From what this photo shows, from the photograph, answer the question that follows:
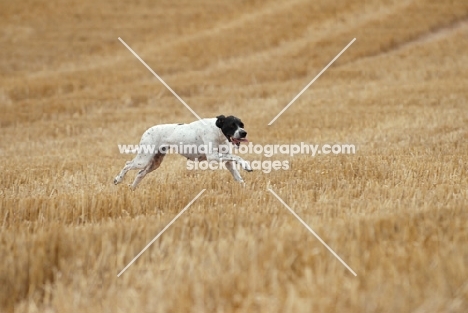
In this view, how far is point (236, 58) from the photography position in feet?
73.6

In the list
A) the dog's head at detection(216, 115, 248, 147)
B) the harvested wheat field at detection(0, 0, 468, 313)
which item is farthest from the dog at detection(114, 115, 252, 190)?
the harvested wheat field at detection(0, 0, 468, 313)

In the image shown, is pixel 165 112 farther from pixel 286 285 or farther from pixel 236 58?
pixel 286 285

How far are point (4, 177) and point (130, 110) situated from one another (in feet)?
28.0

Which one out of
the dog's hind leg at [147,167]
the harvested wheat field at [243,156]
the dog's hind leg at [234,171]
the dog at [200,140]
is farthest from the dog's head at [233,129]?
the dog's hind leg at [147,167]

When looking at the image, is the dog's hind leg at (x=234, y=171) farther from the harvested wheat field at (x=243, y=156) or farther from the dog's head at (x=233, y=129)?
the dog's head at (x=233, y=129)

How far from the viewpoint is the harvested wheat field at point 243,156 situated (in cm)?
320

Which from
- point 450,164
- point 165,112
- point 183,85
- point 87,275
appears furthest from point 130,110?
point 87,275

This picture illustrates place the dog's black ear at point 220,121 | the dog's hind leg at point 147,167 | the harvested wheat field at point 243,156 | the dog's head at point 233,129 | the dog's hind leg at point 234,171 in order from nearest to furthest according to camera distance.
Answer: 1. the harvested wheat field at point 243,156
2. the dog's head at point 233,129
3. the dog's black ear at point 220,121
4. the dog's hind leg at point 234,171
5. the dog's hind leg at point 147,167

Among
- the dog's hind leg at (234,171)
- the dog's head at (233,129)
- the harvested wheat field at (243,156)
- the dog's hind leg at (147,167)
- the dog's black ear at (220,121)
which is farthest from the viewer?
the dog's hind leg at (147,167)

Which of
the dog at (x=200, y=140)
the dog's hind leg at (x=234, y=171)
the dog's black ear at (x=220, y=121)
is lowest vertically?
the dog's hind leg at (x=234, y=171)

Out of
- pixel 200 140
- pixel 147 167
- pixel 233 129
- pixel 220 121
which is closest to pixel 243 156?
pixel 147 167

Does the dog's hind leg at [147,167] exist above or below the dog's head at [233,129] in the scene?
below

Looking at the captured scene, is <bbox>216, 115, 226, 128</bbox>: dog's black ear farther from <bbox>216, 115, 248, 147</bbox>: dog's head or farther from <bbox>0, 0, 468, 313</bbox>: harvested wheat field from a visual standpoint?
Result: <bbox>0, 0, 468, 313</bbox>: harvested wheat field

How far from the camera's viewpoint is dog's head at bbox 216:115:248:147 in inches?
261
